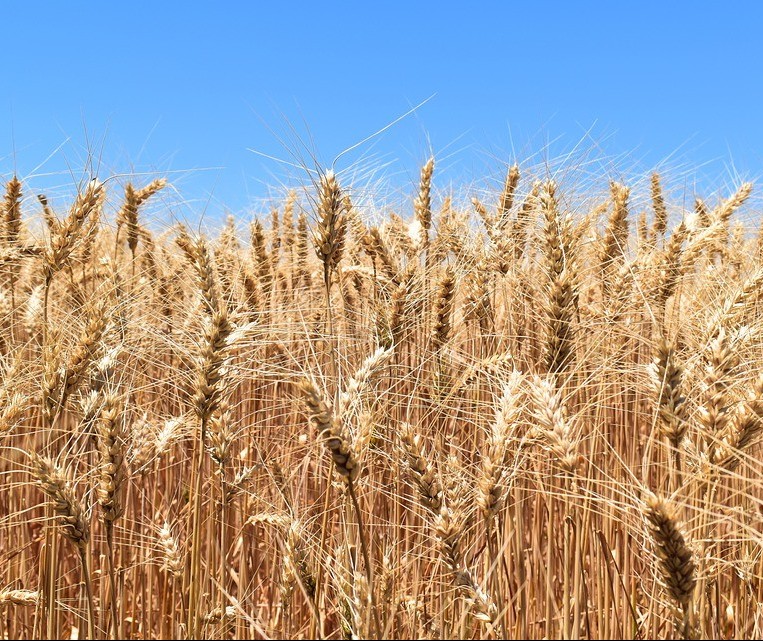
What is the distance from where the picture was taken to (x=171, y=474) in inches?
144

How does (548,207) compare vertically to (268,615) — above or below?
above

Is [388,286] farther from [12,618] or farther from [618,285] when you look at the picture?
[12,618]

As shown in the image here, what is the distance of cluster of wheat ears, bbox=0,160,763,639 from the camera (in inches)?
74.7

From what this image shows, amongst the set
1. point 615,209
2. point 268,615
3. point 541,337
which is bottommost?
point 268,615

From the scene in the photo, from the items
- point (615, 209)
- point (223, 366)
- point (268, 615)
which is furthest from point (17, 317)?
point (615, 209)

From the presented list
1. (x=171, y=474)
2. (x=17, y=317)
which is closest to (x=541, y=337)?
(x=171, y=474)

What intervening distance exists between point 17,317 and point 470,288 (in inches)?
108

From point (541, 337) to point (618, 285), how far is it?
2.30 ft

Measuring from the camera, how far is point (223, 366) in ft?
6.82

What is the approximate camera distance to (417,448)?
1852 mm

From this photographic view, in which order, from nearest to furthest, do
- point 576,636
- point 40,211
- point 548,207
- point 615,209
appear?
point 576,636
point 548,207
point 615,209
point 40,211

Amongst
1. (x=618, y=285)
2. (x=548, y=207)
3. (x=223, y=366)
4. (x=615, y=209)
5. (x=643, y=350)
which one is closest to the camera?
(x=223, y=366)

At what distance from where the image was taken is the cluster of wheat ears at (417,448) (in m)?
1.90

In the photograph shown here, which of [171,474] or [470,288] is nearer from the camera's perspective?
[470,288]
